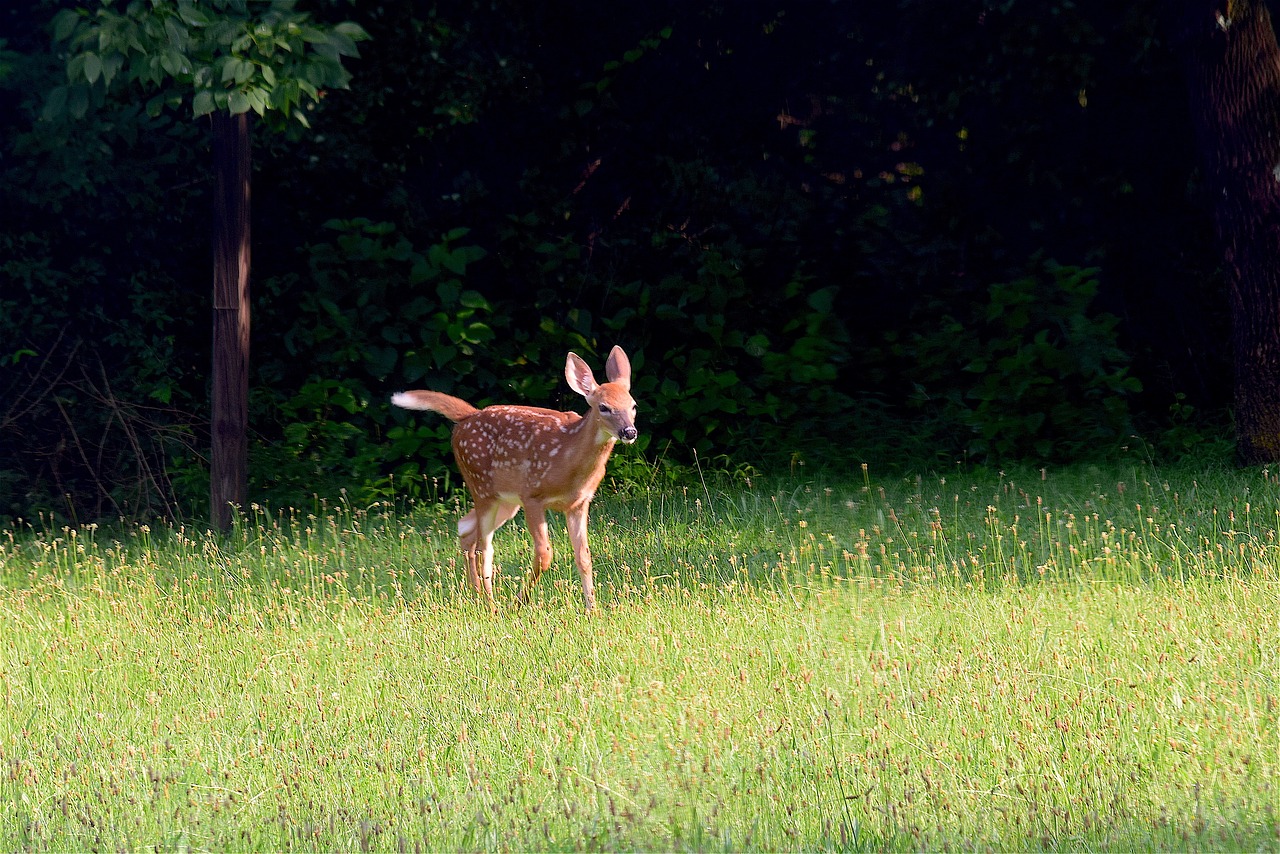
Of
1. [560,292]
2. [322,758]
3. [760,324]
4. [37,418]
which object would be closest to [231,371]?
[37,418]

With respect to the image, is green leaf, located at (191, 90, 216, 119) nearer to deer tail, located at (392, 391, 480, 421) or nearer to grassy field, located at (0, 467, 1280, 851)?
deer tail, located at (392, 391, 480, 421)

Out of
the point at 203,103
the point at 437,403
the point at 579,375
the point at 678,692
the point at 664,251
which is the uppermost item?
the point at 203,103

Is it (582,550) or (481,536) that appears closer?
(582,550)

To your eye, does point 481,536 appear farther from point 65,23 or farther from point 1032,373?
point 1032,373

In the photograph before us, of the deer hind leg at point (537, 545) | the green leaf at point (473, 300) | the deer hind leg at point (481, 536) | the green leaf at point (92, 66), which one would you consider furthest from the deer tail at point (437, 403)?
the green leaf at point (473, 300)

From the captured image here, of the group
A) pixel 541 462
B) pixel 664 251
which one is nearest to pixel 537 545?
pixel 541 462

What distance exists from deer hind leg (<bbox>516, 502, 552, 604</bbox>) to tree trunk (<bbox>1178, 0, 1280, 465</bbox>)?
17.9 feet

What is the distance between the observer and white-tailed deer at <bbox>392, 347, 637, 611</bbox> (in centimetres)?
685

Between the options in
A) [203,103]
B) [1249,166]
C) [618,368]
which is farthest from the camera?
[1249,166]

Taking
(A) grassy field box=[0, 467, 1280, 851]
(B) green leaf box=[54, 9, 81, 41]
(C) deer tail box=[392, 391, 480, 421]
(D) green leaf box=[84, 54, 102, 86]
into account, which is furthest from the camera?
(C) deer tail box=[392, 391, 480, 421]

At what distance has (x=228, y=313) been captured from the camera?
9375mm

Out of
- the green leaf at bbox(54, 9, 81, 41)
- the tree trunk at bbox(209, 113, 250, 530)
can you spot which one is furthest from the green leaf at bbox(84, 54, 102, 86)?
the tree trunk at bbox(209, 113, 250, 530)

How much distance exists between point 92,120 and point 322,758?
23.6ft

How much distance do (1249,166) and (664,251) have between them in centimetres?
437
